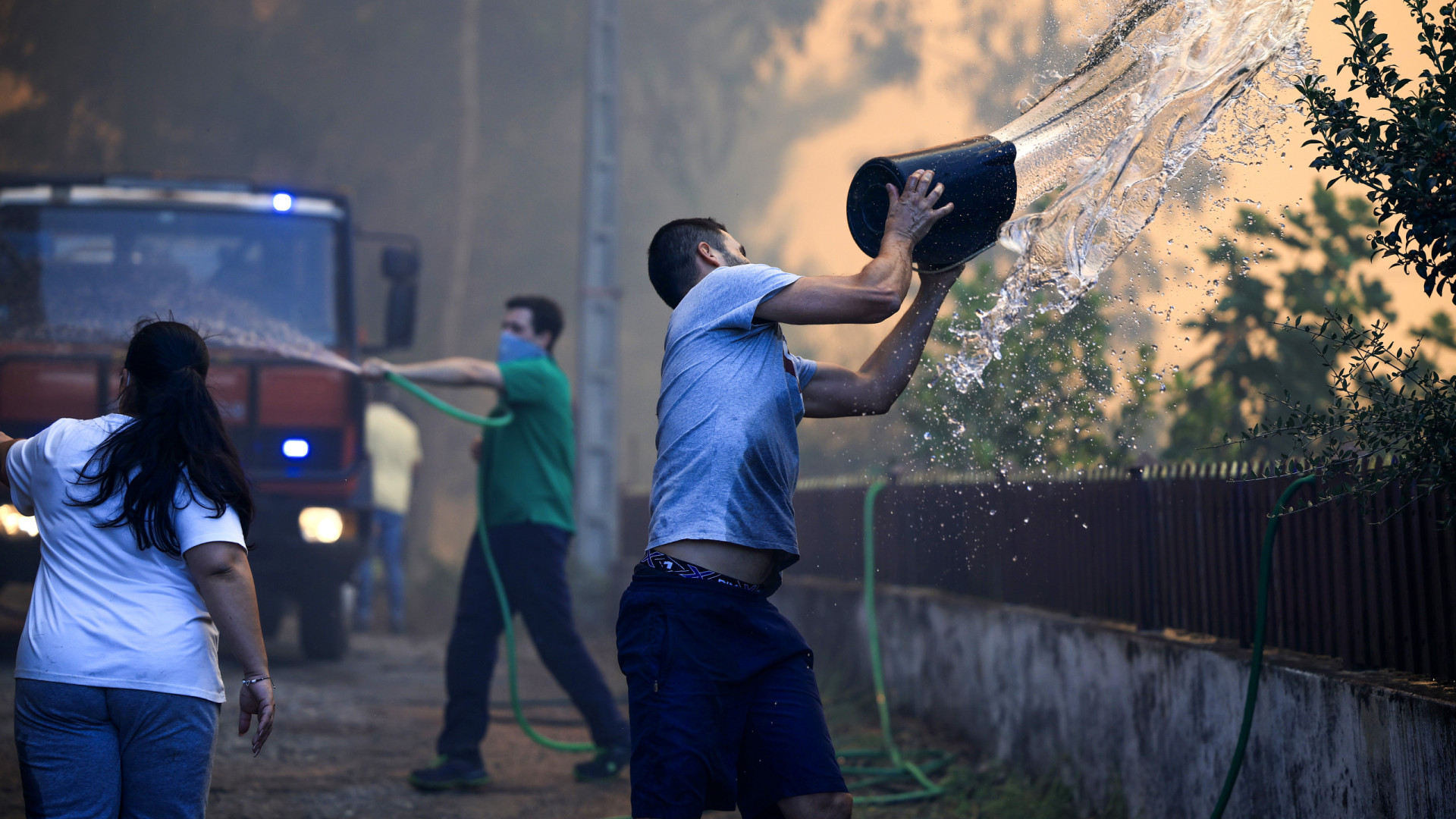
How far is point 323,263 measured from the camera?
29.2 ft

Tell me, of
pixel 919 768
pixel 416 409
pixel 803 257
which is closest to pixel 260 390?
pixel 919 768

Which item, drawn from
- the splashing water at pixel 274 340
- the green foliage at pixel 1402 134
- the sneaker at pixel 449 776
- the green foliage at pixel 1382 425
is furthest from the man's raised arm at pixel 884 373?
the splashing water at pixel 274 340

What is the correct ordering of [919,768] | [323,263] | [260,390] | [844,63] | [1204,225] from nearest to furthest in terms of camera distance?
→ [1204,225], [919,768], [260,390], [323,263], [844,63]

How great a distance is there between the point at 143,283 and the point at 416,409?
1262cm

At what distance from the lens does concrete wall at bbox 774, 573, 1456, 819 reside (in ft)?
11.5

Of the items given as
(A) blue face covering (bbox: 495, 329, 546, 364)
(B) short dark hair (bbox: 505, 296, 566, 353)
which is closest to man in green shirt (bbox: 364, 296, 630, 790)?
(A) blue face covering (bbox: 495, 329, 546, 364)

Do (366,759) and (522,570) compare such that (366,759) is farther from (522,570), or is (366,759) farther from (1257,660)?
(1257,660)

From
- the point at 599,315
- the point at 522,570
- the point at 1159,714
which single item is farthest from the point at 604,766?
the point at 599,315

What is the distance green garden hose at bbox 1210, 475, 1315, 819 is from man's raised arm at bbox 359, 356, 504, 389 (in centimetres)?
333

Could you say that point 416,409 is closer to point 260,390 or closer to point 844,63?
point 844,63

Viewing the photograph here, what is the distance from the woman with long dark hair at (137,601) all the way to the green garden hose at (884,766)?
3.02 meters

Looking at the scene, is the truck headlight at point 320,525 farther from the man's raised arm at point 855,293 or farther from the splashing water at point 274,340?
the man's raised arm at point 855,293

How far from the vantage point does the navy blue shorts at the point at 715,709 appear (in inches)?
115

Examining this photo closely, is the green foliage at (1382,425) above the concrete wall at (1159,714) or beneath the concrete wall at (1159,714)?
above
